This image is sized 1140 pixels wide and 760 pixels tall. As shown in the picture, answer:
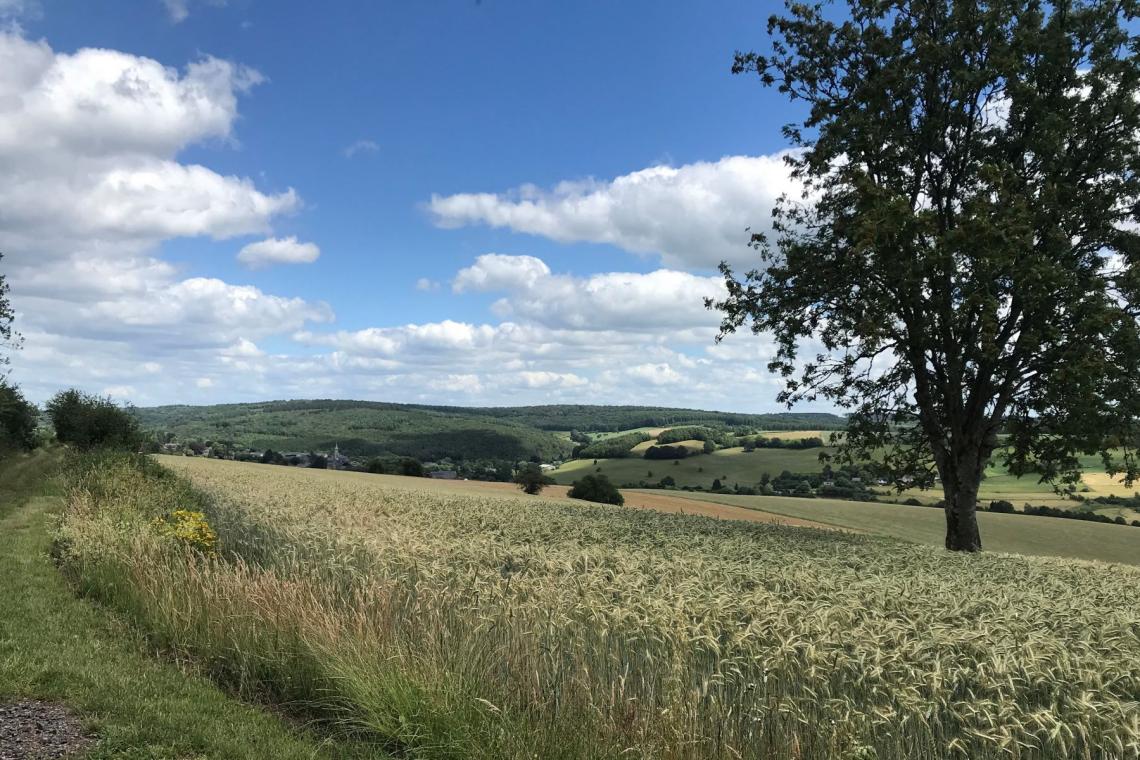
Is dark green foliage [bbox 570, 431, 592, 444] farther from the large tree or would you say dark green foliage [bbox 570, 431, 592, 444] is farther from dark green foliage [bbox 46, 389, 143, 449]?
the large tree

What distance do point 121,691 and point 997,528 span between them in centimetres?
5009

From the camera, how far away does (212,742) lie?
17.6 ft

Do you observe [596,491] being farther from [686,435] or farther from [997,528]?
[686,435]

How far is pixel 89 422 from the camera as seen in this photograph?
45750 millimetres

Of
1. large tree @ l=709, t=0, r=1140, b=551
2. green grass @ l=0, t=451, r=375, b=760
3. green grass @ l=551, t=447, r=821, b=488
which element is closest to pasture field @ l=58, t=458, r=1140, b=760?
green grass @ l=0, t=451, r=375, b=760

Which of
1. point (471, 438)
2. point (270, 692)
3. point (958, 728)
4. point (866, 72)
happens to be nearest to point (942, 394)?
point (866, 72)

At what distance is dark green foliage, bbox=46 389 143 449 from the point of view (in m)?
45.5

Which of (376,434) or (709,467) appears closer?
(709,467)

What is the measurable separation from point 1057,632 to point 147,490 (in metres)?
20.9

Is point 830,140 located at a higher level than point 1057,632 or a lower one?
higher

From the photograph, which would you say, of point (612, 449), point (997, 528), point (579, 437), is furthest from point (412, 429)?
point (997, 528)

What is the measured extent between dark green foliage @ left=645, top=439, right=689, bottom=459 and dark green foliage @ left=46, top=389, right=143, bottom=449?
69378mm

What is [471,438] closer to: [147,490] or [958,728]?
[147,490]

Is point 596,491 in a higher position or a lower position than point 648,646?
lower
